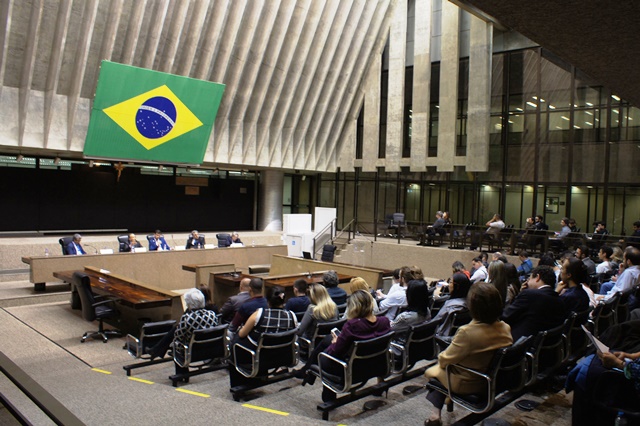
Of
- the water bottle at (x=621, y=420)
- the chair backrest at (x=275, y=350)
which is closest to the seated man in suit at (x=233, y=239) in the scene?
the chair backrest at (x=275, y=350)

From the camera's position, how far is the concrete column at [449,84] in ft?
58.3

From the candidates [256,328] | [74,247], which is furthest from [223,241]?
[256,328]

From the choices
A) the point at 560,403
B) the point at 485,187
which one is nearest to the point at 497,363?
the point at 560,403

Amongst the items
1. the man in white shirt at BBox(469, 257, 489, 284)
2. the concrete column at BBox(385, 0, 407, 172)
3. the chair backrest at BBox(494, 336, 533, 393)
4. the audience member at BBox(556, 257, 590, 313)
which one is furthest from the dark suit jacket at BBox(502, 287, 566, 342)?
the concrete column at BBox(385, 0, 407, 172)

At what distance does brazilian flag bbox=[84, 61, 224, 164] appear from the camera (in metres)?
13.6

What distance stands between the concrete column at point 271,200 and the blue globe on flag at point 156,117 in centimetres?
661

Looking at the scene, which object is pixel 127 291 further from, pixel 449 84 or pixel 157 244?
pixel 449 84

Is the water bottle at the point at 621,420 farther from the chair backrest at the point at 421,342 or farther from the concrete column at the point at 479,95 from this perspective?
the concrete column at the point at 479,95

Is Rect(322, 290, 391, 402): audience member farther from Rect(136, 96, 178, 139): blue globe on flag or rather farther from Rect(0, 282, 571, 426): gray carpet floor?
Rect(136, 96, 178, 139): blue globe on flag

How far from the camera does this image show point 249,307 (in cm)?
520

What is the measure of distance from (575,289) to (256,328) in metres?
3.05

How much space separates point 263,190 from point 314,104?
446cm

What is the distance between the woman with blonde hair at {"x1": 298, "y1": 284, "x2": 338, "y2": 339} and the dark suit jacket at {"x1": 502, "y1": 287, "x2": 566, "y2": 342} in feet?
5.65

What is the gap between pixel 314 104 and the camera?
62.1 feet
